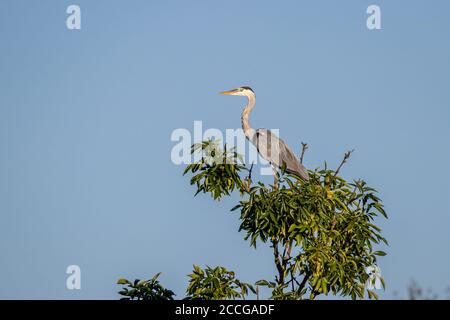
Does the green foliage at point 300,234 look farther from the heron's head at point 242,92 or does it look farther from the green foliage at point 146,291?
the heron's head at point 242,92

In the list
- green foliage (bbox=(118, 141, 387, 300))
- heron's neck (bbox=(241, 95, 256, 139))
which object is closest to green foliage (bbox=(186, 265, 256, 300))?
green foliage (bbox=(118, 141, 387, 300))

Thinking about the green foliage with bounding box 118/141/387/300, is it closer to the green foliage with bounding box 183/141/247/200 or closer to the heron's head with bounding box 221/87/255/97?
the green foliage with bounding box 183/141/247/200

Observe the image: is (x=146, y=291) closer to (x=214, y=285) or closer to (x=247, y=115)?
(x=214, y=285)

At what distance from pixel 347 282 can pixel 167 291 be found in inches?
109

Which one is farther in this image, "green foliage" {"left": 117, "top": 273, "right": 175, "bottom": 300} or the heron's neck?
the heron's neck

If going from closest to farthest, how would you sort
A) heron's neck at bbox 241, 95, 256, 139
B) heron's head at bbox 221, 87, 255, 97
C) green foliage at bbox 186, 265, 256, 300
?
green foliage at bbox 186, 265, 256, 300
heron's neck at bbox 241, 95, 256, 139
heron's head at bbox 221, 87, 255, 97

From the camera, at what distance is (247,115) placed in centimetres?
2455

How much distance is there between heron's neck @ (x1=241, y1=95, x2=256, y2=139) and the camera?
23.7 metres

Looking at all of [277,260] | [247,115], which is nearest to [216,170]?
[277,260]

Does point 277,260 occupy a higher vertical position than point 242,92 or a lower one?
lower
